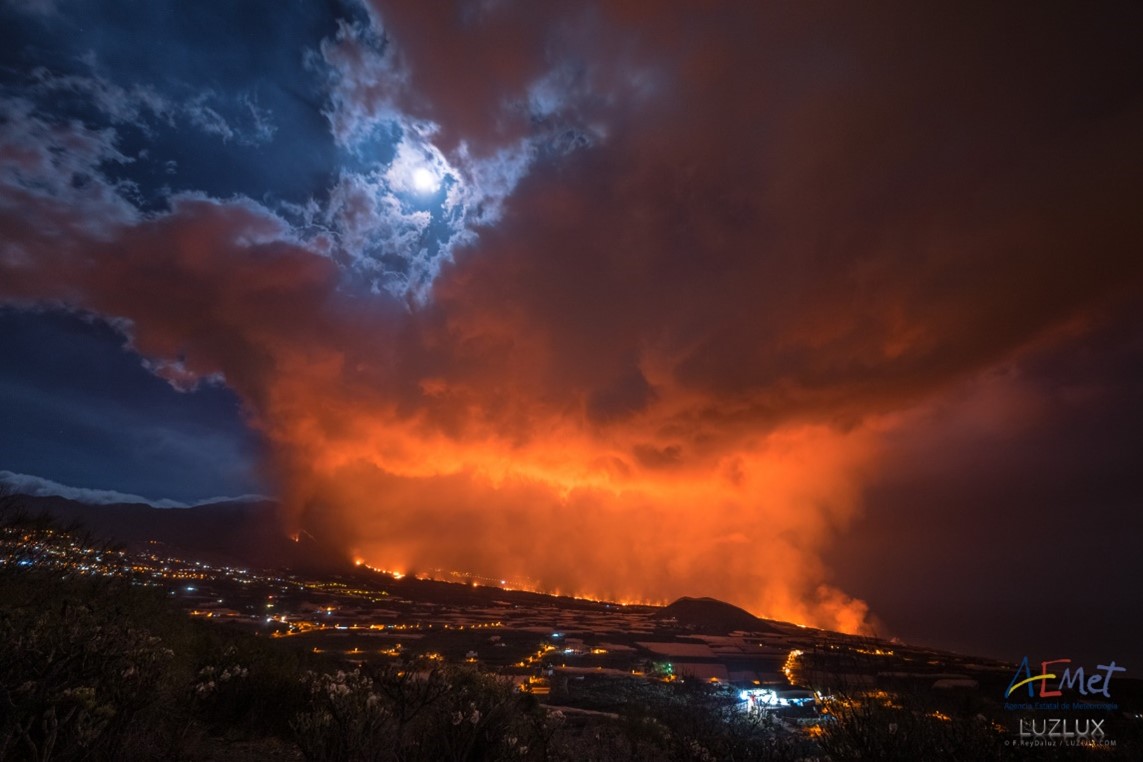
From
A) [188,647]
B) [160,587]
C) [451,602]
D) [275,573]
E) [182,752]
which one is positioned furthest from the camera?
[275,573]

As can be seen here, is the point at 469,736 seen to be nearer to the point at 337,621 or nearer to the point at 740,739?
the point at 740,739

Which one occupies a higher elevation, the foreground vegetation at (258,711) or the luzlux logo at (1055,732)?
the luzlux logo at (1055,732)

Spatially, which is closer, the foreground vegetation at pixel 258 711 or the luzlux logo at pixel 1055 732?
the foreground vegetation at pixel 258 711

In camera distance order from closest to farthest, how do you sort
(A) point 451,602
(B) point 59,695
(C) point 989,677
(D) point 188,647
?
(B) point 59,695 < (D) point 188,647 < (C) point 989,677 < (A) point 451,602

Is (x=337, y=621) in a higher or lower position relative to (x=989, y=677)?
lower

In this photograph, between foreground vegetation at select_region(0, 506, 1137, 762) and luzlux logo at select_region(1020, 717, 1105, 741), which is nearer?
foreground vegetation at select_region(0, 506, 1137, 762)

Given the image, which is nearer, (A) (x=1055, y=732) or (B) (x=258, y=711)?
(A) (x=1055, y=732)

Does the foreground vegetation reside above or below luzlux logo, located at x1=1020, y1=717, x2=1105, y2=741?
below

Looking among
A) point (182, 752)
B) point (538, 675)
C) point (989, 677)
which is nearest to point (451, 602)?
point (538, 675)

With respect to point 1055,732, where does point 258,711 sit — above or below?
below

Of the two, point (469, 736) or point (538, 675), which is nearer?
point (469, 736)

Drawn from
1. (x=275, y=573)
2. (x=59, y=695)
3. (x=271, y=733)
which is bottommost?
(x=275, y=573)
